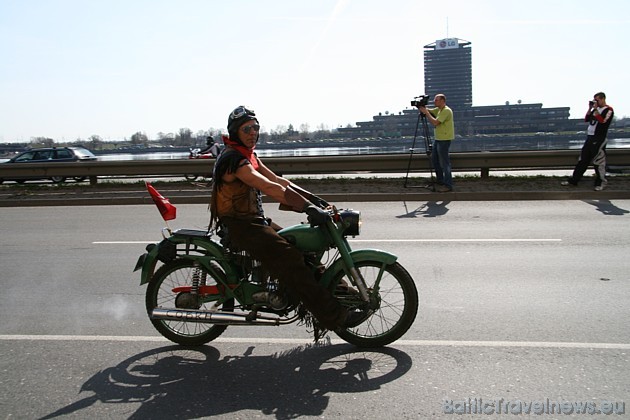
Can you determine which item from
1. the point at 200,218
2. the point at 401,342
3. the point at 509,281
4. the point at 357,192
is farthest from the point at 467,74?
the point at 401,342

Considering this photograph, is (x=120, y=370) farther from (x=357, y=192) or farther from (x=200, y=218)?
(x=357, y=192)

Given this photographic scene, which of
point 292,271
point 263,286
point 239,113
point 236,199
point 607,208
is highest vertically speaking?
point 239,113

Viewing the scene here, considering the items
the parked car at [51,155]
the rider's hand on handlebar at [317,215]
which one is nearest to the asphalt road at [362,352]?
the rider's hand on handlebar at [317,215]

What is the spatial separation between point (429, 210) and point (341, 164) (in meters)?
4.47

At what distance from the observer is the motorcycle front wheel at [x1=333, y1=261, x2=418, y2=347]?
468 centimetres

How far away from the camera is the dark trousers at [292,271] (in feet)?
14.5

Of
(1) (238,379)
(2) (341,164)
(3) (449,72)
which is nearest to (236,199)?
(1) (238,379)

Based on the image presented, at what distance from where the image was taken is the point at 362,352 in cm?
475

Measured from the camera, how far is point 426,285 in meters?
6.57

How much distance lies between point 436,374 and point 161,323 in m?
2.28

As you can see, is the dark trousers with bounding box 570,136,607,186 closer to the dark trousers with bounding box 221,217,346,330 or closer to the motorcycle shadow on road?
the motorcycle shadow on road

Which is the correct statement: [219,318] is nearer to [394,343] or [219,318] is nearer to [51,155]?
[394,343]

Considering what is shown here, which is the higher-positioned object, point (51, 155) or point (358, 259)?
point (51, 155)

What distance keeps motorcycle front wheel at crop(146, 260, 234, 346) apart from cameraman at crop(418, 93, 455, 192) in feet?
31.2
